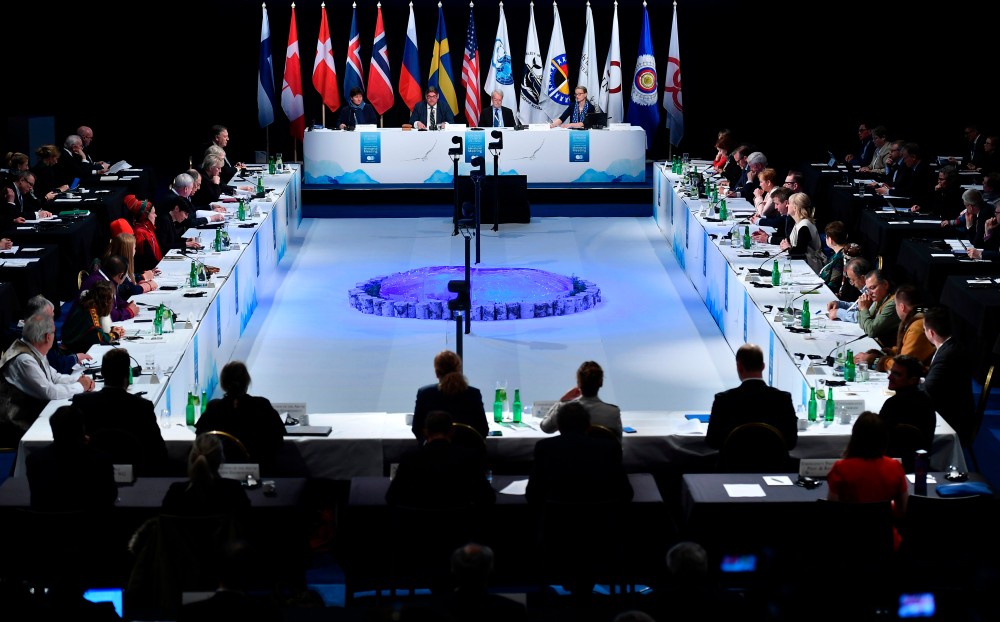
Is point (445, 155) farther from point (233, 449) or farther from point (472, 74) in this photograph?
point (233, 449)

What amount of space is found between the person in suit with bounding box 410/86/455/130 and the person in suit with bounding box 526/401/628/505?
528 inches

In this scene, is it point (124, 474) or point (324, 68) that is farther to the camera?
point (324, 68)

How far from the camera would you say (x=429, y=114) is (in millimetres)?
19812

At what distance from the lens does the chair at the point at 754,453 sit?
7.50 metres

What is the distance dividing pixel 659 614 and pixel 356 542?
2.19m

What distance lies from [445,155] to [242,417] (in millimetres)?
12721

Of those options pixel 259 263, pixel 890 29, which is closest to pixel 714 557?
pixel 259 263

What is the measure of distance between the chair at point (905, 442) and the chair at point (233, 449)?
3.46m

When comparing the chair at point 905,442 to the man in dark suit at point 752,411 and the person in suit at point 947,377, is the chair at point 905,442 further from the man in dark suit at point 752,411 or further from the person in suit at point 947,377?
the person in suit at point 947,377

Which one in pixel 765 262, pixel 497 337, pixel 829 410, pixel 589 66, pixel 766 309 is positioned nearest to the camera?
pixel 829 410

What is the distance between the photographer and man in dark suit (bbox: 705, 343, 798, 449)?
748cm

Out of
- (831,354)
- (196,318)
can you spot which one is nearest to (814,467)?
(831,354)

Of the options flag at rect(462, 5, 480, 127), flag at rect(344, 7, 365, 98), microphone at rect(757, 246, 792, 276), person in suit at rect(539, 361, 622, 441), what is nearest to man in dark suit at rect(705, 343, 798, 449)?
person in suit at rect(539, 361, 622, 441)

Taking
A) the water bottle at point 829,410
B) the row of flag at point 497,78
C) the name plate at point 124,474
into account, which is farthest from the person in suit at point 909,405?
the row of flag at point 497,78
